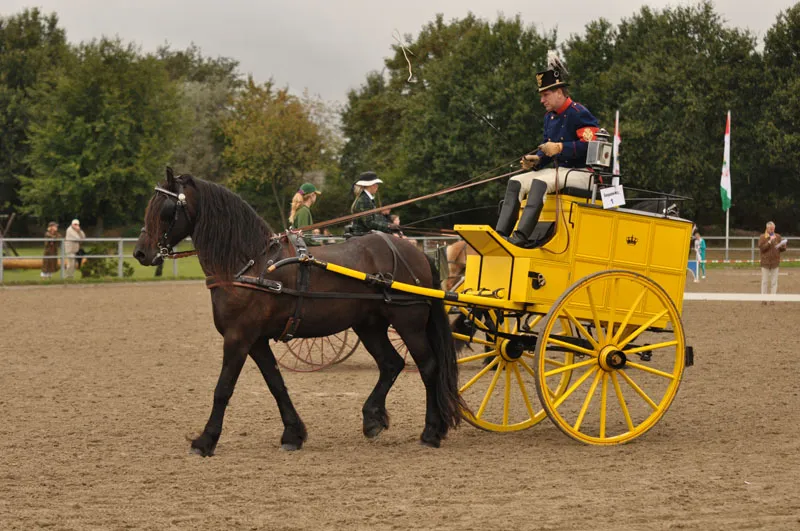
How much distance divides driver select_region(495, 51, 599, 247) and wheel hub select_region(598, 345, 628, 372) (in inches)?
39.2

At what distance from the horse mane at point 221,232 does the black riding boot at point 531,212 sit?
190 cm

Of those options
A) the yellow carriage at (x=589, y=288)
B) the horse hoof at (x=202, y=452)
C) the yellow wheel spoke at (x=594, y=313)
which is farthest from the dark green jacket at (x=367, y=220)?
the horse hoof at (x=202, y=452)

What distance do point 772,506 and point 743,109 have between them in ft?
154

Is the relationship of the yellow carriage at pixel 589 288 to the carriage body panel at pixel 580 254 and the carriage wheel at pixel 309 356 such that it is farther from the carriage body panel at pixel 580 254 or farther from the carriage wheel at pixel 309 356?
the carriage wheel at pixel 309 356

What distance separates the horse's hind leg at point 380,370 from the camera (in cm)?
802

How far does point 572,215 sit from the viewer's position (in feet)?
25.2

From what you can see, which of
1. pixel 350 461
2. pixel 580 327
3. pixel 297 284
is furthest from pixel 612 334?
pixel 297 284

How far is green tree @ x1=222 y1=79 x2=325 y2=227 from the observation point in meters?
58.1

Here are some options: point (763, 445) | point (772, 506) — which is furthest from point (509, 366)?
point (772, 506)

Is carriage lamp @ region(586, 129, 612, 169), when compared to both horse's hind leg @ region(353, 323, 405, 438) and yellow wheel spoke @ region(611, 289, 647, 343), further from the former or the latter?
horse's hind leg @ region(353, 323, 405, 438)

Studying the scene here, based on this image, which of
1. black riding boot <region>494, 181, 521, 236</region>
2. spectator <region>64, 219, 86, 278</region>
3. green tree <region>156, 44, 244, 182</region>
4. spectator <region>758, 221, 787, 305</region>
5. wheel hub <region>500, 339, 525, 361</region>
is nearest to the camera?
black riding boot <region>494, 181, 521, 236</region>

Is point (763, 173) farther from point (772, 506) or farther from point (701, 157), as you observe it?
point (772, 506)

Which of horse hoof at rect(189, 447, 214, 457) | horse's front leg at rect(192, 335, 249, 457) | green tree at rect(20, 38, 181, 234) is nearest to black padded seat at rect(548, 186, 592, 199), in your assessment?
horse's front leg at rect(192, 335, 249, 457)

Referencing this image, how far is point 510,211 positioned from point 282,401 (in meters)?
2.25
